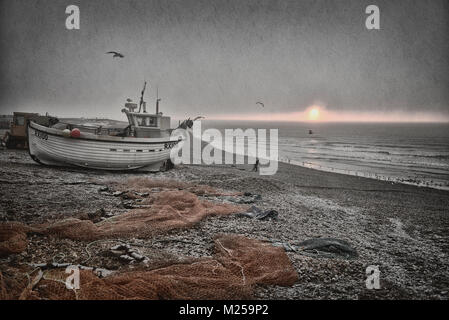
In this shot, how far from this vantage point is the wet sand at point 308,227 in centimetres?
428

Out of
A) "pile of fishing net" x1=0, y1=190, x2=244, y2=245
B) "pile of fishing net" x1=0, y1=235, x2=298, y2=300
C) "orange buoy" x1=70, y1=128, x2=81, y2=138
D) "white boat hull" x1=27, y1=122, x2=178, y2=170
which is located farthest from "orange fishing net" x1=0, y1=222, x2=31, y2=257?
"white boat hull" x1=27, y1=122, x2=178, y2=170

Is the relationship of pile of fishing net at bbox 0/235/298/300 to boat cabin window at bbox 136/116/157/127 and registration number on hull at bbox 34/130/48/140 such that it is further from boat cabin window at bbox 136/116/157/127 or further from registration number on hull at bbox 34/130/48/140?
boat cabin window at bbox 136/116/157/127

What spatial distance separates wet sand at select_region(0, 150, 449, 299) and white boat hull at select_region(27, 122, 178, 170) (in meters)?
0.54

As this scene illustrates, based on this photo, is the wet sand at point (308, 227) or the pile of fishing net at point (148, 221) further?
the pile of fishing net at point (148, 221)

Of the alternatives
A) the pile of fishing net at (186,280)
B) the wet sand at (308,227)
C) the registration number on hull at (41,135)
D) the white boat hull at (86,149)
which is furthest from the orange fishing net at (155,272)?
the registration number on hull at (41,135)

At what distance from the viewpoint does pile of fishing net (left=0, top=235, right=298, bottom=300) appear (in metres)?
3.23

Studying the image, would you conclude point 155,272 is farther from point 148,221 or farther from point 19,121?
point 19,121

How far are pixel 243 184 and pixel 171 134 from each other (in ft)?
20.7

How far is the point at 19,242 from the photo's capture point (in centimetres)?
438

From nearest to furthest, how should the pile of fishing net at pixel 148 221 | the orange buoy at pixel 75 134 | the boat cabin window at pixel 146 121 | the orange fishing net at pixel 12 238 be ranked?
the orange fishing net at pixel 12 238, the pile of fishing net at pixel 148 221, the orange buoy at pixel 75 134, the boat cabin window at pixel 146 121

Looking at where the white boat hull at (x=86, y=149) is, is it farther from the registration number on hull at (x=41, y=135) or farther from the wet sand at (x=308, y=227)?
the wet sand at (x=308, y=227)

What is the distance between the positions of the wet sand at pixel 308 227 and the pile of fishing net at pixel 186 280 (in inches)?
11.8

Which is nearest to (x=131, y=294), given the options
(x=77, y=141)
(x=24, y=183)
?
(x=24, y=183)
